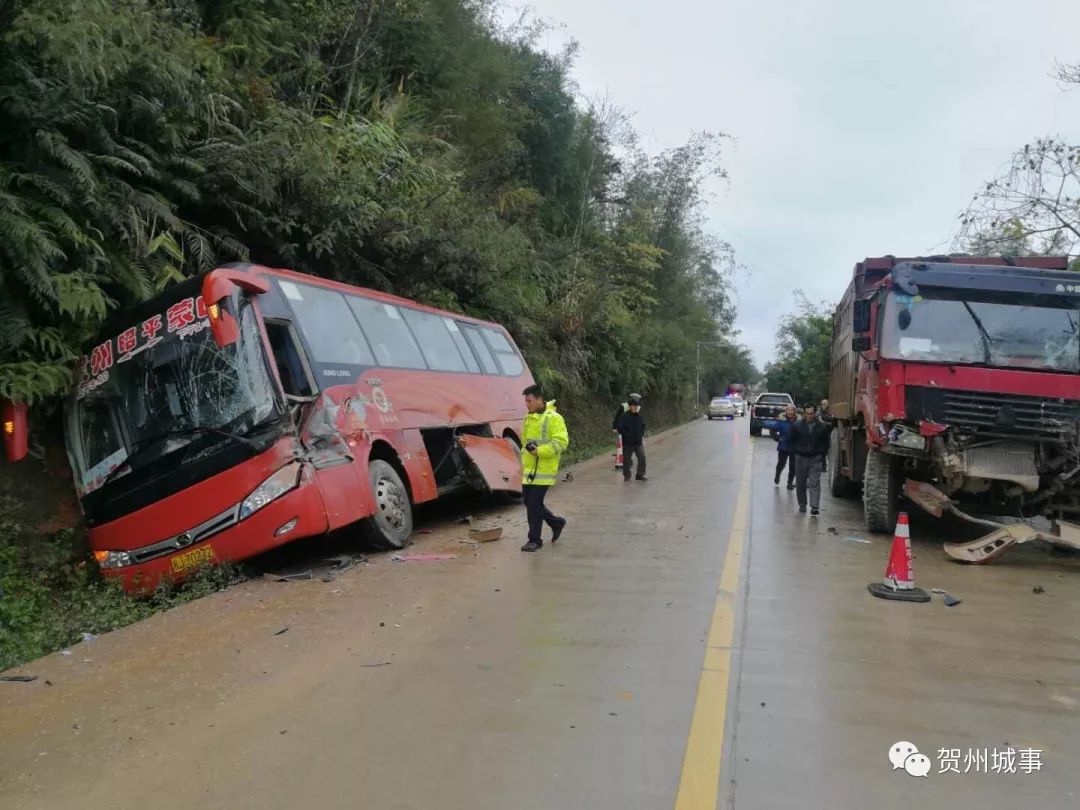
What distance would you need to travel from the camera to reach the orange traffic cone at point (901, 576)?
6.60 m

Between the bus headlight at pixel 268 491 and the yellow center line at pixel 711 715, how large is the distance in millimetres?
3716

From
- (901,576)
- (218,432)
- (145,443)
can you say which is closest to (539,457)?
(218,432)

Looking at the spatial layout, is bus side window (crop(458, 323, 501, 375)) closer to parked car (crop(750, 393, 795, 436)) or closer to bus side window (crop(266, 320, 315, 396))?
bus side window (crop(266, 320, 315, 396))

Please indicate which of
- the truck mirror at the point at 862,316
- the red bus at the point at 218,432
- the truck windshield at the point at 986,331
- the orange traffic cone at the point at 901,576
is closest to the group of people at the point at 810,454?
the truck mirror at the point at 862,316

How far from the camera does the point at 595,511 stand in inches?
457

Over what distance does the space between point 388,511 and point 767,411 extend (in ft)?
88.8

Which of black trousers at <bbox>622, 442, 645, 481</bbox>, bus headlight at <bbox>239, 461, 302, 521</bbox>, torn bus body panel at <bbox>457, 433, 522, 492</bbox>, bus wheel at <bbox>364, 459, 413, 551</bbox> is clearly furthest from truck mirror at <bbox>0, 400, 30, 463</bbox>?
black trousers at <bbox>622, 442, 645, 481</bbox>

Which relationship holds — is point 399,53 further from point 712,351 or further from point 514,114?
point 712,351

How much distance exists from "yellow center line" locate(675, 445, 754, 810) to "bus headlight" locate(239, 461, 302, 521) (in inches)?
146

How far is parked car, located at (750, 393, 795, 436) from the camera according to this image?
109 ft

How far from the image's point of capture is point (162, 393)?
745 cm

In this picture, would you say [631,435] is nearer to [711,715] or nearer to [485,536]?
[485,536]

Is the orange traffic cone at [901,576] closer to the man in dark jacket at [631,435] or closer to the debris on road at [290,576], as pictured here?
the debris on road at [290,576]

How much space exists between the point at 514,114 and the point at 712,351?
166 feet
